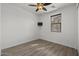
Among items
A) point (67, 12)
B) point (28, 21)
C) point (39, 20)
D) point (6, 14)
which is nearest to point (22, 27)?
point (28, 21)

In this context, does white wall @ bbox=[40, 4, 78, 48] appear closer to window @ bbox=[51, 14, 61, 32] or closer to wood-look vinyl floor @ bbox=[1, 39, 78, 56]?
window @ bbox=[51, 14, 61, 32]

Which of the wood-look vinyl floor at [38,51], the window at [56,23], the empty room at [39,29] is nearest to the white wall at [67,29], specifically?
the empty room at [39,29]

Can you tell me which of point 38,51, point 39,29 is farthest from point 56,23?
point 38,51

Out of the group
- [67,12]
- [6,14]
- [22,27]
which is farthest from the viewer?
[22,27]

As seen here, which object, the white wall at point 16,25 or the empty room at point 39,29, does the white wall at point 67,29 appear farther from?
the white wall at point 16,25

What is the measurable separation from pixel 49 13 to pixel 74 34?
2365mm

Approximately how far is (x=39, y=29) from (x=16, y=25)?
2383mm

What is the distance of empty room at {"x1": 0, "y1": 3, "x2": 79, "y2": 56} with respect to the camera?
3.15m

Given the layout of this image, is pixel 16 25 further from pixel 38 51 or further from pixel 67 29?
pixel 67 29

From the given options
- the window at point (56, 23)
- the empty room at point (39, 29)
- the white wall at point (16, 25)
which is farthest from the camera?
the window at point (56, 23)

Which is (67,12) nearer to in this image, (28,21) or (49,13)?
(49,13)

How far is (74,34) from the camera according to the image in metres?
3.60

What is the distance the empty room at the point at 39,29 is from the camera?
10.3 feet

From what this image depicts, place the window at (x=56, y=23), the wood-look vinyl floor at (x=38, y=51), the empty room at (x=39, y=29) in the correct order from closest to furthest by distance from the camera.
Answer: the wood-look vinyl floor at (x=38, y=51) < the empty room at (x=39, y=29) < the window at (x=56, y=23)
